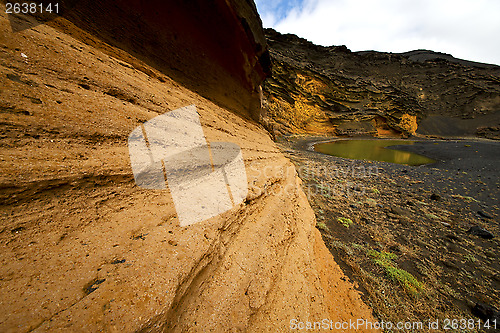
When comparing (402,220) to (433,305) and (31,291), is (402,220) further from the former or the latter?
(31,291)

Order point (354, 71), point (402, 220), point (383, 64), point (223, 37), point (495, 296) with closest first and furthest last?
point (495, 296) < point (402, 220) < point (223, 37) < point (354, 71) < point (383, 64)

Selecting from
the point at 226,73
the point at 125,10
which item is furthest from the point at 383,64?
the point at 125,10

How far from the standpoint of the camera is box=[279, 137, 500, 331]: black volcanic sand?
209cm

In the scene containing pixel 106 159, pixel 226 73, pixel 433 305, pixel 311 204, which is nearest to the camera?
pixel 106 159

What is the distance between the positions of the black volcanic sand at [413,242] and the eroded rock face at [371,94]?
13.2 m

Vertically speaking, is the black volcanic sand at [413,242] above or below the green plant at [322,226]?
below

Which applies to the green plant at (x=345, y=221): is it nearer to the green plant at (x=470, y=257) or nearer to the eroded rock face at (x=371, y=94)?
the green plant at (x=470, y=257)

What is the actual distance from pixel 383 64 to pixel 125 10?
2077 inches

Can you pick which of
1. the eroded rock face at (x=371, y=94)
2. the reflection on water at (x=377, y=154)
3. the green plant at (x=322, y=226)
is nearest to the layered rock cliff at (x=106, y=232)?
the green plant at (x=322, y=226)

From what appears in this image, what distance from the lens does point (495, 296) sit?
7.23ft

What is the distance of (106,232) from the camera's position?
1.15 metres

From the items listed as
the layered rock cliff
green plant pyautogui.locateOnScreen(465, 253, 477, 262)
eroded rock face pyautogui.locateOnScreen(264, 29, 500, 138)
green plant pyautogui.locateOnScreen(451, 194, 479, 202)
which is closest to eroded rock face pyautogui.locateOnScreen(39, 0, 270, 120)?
the layered rock cliff

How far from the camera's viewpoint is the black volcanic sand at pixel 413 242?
6.84 ft

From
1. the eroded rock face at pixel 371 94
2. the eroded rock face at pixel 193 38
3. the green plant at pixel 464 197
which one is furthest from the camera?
the eroded rock face at pixel 371 94
